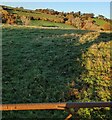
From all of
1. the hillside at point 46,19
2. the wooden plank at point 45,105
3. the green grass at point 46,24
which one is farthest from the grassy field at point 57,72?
the hillside at point 46,19

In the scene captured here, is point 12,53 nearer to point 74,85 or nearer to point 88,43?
point 88,43

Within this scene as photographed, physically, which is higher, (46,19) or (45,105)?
(46,19)

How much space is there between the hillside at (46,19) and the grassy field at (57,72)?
94.9 ft

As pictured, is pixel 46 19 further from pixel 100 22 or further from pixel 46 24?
pixel 100 22

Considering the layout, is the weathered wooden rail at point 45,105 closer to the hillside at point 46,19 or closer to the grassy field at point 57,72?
the grassy field at point 57,72

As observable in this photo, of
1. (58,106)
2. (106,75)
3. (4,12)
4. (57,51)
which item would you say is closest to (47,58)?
(57,51)

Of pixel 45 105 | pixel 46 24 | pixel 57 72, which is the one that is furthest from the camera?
pixel 46 24

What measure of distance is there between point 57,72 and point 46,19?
133 feet

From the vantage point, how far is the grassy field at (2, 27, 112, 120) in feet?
48.2

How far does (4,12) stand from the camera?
56.8 meters

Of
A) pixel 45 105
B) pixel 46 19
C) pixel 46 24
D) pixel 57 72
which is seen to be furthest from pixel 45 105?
pixel 46 19

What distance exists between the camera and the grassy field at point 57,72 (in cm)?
1470

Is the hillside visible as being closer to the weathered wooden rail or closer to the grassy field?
the grassy field

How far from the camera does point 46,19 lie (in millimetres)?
58031
